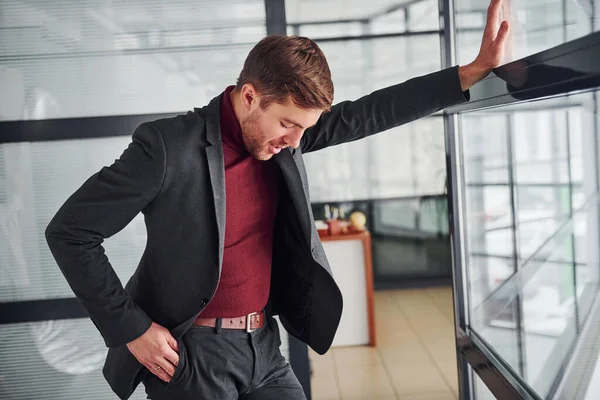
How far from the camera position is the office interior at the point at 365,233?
156cm

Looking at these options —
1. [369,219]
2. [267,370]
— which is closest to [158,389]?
[267,370]

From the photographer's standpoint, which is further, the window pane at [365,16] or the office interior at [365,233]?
the window pane at [365,16]

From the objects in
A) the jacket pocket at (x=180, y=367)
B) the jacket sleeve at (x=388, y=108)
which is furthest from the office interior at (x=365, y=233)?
the jacket pocket at (x=180, y=367)

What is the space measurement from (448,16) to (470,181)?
0.57 meters

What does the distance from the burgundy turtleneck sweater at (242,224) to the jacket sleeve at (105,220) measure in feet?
0.69

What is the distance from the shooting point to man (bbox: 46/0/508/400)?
5.16ft

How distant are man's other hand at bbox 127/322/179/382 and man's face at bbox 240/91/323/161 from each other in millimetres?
500

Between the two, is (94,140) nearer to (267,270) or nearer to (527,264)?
(267,270)

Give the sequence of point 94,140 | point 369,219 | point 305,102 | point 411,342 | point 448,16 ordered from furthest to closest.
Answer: point 369,219 → point 411,342 → point 94,140 → point 448,16 → point 305,102

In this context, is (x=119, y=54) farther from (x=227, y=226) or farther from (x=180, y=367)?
(x=180, y=367)

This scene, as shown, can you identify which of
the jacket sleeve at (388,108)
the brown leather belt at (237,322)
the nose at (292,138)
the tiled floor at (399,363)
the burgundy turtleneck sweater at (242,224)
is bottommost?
the tiled floor at (399,363)

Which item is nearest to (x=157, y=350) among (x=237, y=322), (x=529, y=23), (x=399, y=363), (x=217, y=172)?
(x=237, y=322)

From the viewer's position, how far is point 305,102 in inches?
61.2

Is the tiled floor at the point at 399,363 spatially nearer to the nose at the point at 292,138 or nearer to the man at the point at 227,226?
the man at the point at 227,226
